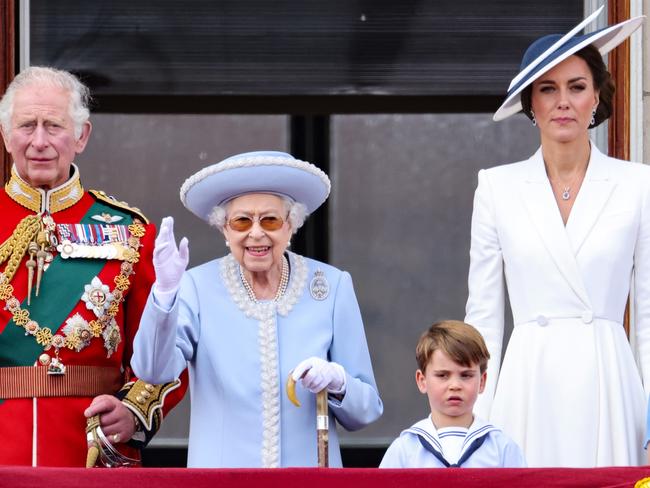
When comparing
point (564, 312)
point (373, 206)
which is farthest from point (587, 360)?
point (373, 206)

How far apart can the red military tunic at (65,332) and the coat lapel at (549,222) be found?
100 cm

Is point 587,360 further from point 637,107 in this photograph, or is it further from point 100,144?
point 100,144

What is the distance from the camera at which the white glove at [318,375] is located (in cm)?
401

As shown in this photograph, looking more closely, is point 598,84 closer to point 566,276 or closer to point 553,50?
point 553,50

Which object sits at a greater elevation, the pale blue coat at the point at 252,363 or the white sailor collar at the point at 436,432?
the pale blue coat at the point at 252,363

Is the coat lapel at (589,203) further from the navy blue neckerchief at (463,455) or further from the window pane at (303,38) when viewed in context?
the window pane at (303,38)

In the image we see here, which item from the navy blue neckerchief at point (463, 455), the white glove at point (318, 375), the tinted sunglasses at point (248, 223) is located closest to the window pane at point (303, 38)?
the tinted sunglasses at point (248, 223)

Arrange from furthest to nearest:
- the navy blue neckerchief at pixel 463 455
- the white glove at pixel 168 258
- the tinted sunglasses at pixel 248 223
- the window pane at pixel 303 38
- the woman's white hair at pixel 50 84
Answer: the window pane at pixel 303 38 < the woman's white hair at pixel 50 84 < the tinted sunglasses at pixel 248 223 < the navy blue neckerchief at pixel 463 455 < the white glove at pixel 168 258

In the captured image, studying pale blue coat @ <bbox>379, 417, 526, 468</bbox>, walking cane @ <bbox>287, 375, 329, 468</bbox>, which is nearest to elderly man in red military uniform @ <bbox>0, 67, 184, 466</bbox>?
walking cane @ <bbox>287, 375, 329, 468</bbox>

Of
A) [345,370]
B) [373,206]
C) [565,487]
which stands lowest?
[565,487]

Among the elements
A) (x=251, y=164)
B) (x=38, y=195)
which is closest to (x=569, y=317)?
(x=251, y=164)

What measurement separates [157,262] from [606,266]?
1.18 metres

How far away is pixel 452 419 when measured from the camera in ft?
13.4

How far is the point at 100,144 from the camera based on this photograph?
22.3ft
